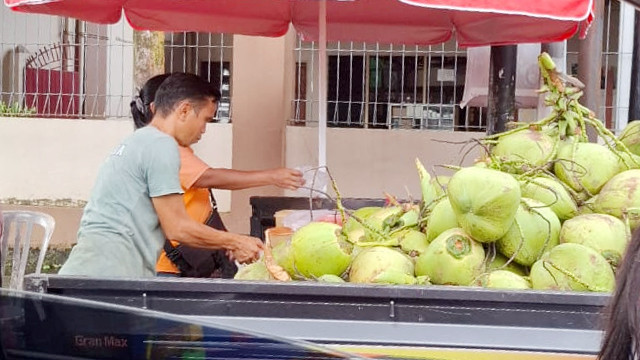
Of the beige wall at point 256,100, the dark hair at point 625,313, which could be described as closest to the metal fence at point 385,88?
the beige wall at point 256,100

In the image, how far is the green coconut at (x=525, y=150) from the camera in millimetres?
3395

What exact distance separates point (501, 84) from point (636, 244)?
14.8 feet

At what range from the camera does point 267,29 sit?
6.60 metres

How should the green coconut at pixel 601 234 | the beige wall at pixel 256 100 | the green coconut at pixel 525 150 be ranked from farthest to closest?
the beige wall at pixel 256 100 → the green coconut at pixel 525 150 → the green coconut at pixel 601 234

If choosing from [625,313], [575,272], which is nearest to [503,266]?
[575,272]

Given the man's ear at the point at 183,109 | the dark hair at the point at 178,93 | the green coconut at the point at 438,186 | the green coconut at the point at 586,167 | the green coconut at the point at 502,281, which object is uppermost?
the dark hair at the point at 178,93

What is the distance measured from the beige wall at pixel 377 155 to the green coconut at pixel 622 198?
17.2 ft

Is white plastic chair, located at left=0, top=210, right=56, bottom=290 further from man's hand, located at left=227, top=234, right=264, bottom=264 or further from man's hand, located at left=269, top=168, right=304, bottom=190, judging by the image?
man's hand, located at left=227, top=234, right=264, bottom=264

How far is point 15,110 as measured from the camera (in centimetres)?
941

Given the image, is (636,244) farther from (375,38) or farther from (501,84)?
(375,38)

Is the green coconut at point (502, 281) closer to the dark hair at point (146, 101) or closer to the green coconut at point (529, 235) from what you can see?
the green coconut at point (529, 235)

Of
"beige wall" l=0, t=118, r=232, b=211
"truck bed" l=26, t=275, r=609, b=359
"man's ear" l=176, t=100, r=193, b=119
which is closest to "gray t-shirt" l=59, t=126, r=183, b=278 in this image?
"man's ear" l=176, t=100, r=193, b=119

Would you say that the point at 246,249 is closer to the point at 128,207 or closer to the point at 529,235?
the point at 128,207

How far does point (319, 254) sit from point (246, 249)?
32.2 inches
